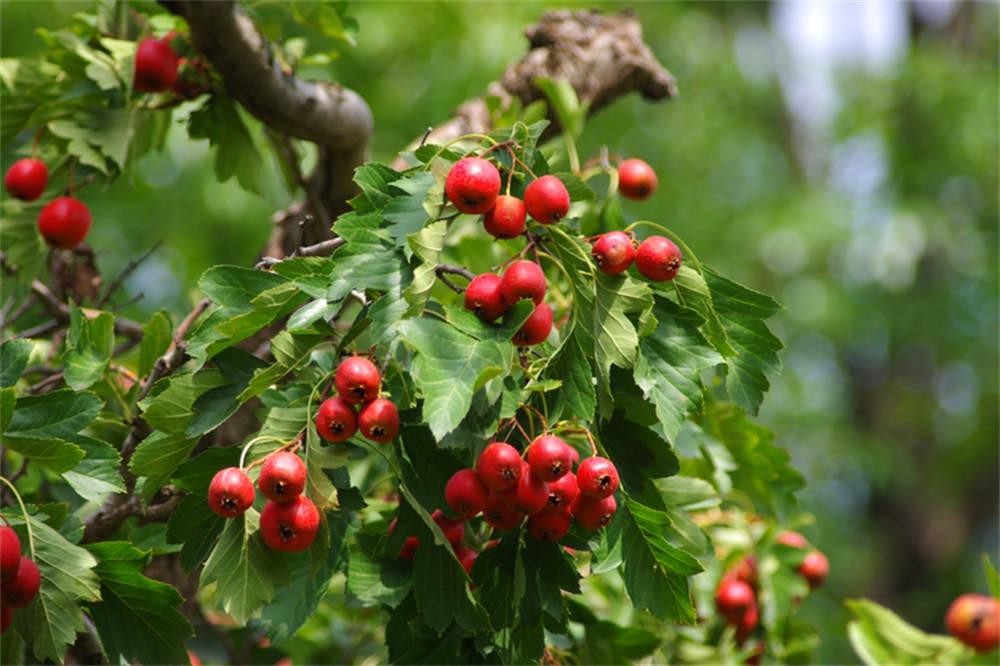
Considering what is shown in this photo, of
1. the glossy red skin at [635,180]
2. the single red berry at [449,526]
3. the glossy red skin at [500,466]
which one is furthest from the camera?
the glossy red skin at [635,180]

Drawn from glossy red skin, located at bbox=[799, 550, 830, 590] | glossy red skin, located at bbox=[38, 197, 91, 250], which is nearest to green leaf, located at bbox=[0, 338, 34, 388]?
glossy red skin, located at bbox=[38, 197, 91, 250]

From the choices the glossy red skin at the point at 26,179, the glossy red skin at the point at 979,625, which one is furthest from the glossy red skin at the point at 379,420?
the glossy red skin at the point at 979,625

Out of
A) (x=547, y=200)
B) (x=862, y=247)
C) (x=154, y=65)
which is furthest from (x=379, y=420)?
(x=862, y=247)

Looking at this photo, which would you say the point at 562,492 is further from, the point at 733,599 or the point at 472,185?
the point at 733,599

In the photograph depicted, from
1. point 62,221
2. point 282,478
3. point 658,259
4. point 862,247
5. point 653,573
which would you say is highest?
point 658,259

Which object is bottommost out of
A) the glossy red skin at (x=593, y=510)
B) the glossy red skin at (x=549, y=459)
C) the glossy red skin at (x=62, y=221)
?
the glossy red skin at (x=62, y=221)

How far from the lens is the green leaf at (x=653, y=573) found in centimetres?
152

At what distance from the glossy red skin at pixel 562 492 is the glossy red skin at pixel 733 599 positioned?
1.17m

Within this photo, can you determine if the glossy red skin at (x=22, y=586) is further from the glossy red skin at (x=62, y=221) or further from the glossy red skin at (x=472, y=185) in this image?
the glossy red skin at (x=62, y=221)

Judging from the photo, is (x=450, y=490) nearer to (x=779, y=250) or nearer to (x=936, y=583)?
(x=779, y=250)

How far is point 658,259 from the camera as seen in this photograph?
1498mm

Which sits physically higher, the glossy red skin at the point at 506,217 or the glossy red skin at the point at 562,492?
the glossy red skin at the point at 506,217

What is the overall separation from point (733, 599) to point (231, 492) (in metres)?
1.49

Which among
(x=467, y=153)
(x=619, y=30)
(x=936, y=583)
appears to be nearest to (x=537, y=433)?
(x=467, y=153)
